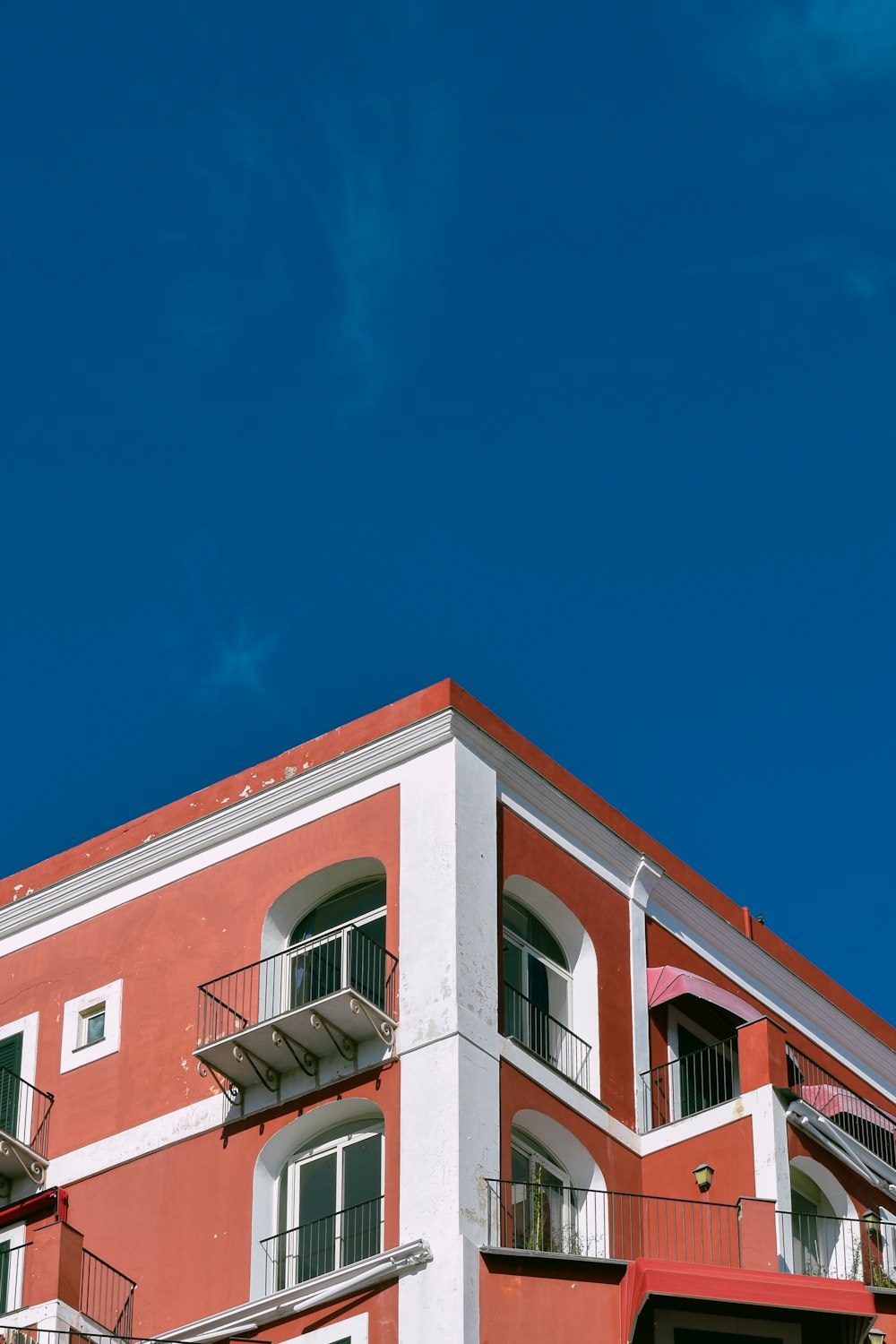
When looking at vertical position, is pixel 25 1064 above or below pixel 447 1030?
above

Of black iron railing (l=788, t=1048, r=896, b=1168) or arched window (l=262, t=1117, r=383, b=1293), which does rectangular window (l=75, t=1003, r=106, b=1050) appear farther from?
black iron railing (l=788, t=1048, r=896, b=1168)

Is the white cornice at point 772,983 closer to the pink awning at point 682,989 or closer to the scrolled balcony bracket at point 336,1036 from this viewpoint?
the pink awning at point 682,989

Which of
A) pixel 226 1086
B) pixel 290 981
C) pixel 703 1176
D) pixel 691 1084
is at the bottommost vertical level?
pixel 703 1176

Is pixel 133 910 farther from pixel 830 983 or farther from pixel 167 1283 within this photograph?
pixel 830 983

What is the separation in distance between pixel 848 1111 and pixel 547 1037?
4884mm

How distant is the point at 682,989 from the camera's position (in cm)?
4306

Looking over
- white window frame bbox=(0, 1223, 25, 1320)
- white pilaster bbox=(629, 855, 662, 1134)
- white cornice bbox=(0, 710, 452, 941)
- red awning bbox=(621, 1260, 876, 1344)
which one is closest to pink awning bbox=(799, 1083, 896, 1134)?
white pilaster bbox=(629, 855, 662, 1134)

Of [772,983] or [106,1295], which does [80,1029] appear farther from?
[772,983]

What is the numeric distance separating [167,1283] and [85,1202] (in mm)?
2377

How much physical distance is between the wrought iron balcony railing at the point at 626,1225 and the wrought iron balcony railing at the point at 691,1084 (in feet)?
6.13

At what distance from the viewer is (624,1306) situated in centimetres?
3672

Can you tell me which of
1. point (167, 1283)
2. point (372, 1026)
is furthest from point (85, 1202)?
point (372, 1026)

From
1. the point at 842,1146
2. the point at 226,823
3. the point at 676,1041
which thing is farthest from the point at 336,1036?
the point at 842,1146

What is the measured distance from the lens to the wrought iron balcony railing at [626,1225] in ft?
126
